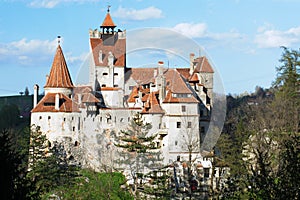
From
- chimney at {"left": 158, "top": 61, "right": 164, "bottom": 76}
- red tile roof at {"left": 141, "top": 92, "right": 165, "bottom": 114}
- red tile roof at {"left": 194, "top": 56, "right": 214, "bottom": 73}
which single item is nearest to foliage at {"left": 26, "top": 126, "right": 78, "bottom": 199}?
red tile roof at {"left": 141, "top": 92, "right": 165, "bottom": 114}

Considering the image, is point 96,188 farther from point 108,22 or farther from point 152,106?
point 108,22

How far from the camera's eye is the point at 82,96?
4766 centimetres

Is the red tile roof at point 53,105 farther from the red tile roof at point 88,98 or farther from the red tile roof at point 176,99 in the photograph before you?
the red tile roof at point 176,99

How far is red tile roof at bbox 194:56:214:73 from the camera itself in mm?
49625

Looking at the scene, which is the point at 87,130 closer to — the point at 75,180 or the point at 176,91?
the point at 75,180

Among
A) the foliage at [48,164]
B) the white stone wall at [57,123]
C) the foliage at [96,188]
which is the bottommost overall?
the foliage at [96,188]

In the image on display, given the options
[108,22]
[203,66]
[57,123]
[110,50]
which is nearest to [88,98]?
[57,123]

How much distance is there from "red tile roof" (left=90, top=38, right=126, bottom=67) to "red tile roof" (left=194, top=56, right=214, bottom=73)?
19.7ft

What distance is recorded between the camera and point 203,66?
49.7 meters

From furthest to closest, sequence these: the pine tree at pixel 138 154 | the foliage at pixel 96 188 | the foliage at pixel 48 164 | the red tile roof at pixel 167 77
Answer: the red tile roof at pixel 167 77 < the foliage at pixel 48 164 < the foliage at pixel 96 188 < the pine tree at pixel 138 154

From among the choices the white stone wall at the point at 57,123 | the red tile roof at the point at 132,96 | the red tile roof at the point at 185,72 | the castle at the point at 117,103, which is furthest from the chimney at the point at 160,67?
the white stone wall at the point at 57,123

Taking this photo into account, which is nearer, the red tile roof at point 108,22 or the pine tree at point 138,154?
the pine tree at point 138,154

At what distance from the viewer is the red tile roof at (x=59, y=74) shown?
49000 millimetres

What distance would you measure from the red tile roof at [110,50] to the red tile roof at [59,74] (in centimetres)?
262
